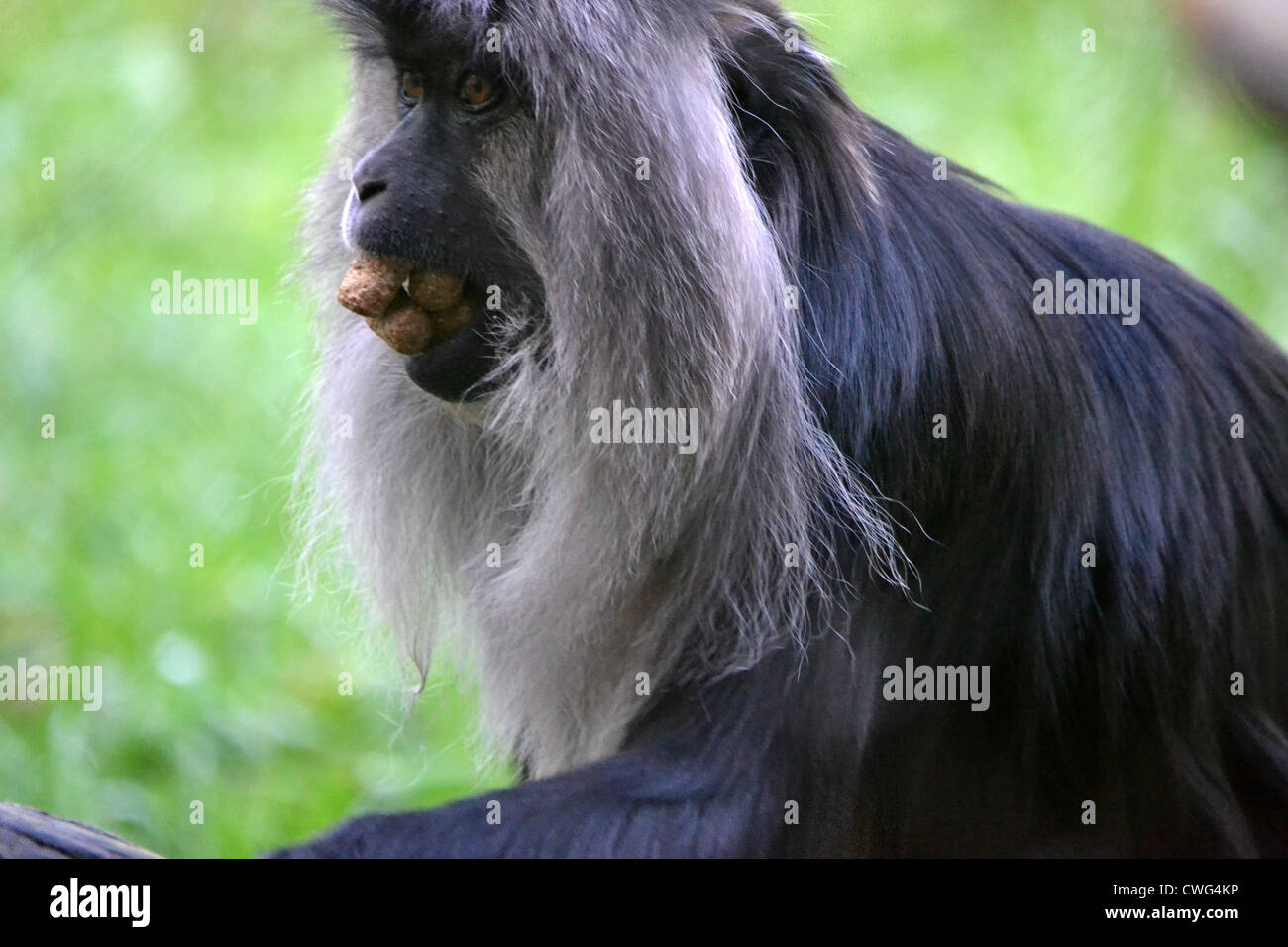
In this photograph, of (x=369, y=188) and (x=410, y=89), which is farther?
(x=410, y=89)

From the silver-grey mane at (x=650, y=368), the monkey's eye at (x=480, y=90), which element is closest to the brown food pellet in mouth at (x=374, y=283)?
the silver-grey mane at (x=650, y=368)

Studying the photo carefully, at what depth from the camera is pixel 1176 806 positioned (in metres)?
3.39

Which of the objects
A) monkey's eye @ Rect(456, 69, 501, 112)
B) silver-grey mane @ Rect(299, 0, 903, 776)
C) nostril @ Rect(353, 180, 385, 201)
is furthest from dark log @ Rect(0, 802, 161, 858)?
monkey's eye @ Rect(456, 69, 501, 112)

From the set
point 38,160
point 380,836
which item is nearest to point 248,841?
point 380,836

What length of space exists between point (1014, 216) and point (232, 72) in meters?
6.20

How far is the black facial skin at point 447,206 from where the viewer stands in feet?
10.2

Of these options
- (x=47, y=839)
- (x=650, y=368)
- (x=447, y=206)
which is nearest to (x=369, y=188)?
(x=447, y=206)

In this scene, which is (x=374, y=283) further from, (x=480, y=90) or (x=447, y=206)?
(x=480, y=90)

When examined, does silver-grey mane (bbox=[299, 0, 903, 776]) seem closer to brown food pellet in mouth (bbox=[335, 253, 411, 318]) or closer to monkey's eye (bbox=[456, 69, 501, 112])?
monkey's eye (bbox=[456, 69, 501, 112])

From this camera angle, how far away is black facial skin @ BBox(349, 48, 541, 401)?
310 cm

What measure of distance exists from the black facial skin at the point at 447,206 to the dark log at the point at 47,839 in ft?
3.62

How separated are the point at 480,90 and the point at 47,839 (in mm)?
1642

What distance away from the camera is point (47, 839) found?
8.79ft

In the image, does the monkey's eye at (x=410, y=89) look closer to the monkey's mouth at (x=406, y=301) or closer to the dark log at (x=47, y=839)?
the monkey's mouth at (x=406, y=301)
